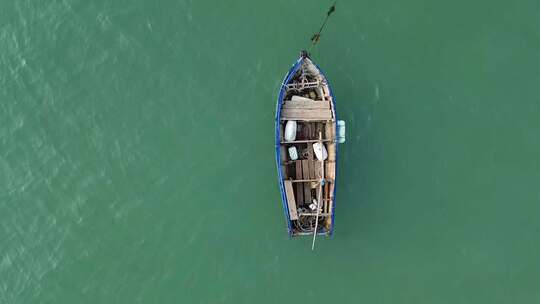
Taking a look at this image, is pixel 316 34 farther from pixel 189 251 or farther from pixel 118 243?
pixel 118 243

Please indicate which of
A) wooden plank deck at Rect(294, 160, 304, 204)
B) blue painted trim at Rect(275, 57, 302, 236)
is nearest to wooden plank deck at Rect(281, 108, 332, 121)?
blue painted trim at Rect(275, 57, 302, 236)

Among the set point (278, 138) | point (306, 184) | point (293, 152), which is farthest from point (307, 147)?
point (306, 184)

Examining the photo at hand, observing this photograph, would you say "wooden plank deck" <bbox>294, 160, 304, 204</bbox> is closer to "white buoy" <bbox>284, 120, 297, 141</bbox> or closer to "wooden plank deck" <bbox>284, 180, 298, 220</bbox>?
"wooden plank deck" <bbox>284, 180, 298, 220</bbox>

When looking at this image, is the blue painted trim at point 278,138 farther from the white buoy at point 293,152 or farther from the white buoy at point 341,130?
the white buoy at point 341,130

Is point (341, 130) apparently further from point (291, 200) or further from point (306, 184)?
point (291, 200)

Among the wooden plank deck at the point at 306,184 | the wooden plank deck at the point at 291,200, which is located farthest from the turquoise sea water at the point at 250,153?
the wooden plank deck at the point at 306,184
